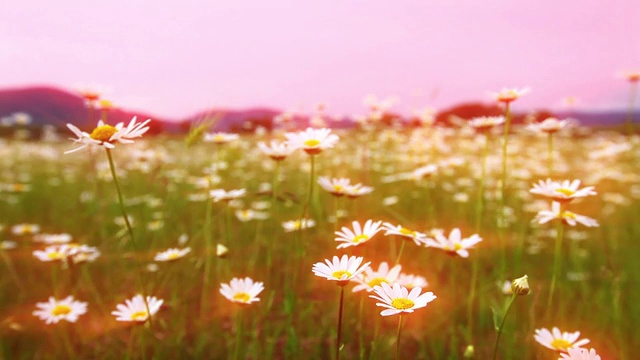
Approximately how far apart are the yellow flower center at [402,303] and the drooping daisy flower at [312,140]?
61cm

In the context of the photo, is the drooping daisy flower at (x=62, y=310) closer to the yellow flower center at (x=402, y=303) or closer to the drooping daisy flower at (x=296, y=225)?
the drooping daisy flower at (x=296, y=225)

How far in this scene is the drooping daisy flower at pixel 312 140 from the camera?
170 cm

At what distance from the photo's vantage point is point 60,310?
193 cm

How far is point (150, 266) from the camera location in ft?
9.31

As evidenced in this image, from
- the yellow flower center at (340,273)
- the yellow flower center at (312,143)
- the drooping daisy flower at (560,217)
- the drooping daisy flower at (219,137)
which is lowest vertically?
the drooping daisy flower at (560,217)

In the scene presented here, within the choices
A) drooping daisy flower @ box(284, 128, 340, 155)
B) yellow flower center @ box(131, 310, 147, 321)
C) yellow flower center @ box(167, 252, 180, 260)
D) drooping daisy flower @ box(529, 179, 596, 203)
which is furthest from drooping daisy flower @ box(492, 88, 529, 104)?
yellow flower center @ box(131, 310, 147, 321)

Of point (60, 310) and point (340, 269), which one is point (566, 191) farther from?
point (60, 310)

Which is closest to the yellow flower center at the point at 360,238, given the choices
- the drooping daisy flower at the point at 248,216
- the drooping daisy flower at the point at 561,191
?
the drooping daisy flower at the point at 561,191

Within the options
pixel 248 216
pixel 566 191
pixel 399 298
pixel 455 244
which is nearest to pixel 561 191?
pixel 566 191

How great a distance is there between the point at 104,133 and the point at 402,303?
901 millimetres

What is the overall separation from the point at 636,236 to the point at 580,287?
1561 millimetres

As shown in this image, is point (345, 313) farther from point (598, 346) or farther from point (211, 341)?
point (598, 346)

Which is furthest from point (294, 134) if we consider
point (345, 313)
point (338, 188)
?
point (345, 313)

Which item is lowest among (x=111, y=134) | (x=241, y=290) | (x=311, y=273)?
(x=311, y=273)
